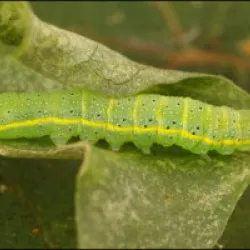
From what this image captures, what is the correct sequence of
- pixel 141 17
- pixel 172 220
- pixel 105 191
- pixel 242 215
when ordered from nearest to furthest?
pixel 105 191
pixel 172 220
pixel 242 215
pixel 141 17

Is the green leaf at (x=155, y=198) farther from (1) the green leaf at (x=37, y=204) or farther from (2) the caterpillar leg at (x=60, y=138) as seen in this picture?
(1) the green leaf at (x=37, y=204)

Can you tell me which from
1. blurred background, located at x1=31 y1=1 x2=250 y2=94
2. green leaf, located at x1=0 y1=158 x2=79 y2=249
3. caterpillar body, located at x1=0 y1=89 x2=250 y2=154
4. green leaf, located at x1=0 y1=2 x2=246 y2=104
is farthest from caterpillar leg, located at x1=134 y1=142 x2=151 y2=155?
blurred background, located at x1=31 y1=1 x2=250 y2=94

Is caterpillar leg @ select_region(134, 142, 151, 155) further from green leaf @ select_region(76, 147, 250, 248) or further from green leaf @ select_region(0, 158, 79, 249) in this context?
green leaf @ select_region(0, 158, 79, 249)

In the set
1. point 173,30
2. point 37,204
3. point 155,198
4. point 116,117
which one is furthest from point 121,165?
point 173,30

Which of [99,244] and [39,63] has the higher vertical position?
[39,63]

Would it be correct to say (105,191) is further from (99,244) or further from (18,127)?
(18,127)

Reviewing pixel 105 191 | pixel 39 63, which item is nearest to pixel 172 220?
pixel 105 191
